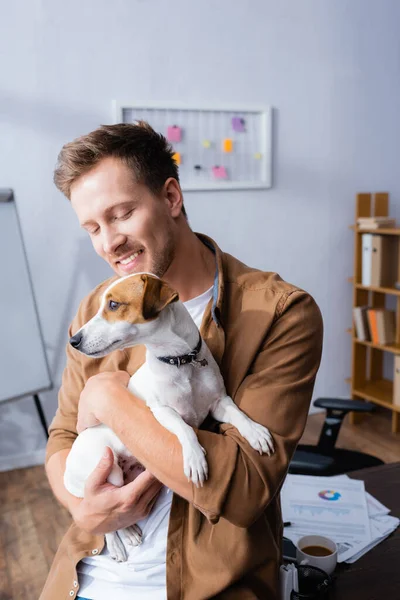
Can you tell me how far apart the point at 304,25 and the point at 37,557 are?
11.6 ft

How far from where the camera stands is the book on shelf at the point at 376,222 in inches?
150

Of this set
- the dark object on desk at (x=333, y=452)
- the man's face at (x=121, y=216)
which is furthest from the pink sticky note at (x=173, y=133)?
the man's face at (x=121, y=216)

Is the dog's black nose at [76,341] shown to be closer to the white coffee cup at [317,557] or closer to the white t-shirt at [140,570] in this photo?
the white t-shirt at [140,570]

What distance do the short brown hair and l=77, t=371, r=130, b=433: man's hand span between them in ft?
1.25

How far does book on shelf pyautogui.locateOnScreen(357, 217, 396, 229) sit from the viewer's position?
382cm

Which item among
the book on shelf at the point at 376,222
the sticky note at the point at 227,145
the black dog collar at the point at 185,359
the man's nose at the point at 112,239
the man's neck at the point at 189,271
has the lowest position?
the book on shelf at the point at 376,222

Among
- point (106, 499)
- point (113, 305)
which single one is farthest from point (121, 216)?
point (106, 499)

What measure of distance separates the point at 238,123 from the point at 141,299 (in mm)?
2990

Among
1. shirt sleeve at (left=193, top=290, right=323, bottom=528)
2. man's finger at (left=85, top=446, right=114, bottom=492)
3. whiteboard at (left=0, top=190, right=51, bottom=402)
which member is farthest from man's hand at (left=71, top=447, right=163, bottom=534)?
whiteboard at (left=0, top=190, right=51, bottom=402)

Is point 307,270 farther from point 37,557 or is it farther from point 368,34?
point 37,557

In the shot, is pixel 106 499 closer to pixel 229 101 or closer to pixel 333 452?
pixel 333 452

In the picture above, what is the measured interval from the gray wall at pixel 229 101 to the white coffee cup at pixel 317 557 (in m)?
2.42

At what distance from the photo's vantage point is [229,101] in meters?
3.68

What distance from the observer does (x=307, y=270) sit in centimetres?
408
